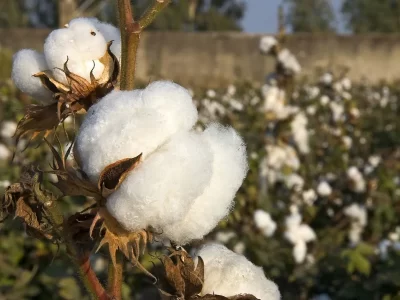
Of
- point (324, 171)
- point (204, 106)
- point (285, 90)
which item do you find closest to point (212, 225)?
point (285, 90)

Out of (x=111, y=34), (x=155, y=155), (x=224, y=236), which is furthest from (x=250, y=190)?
(x=155, y=155)

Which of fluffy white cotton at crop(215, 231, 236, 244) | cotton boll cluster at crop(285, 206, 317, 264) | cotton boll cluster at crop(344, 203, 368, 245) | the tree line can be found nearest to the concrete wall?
cotton boll cluster at crop(344, 203, 368, 245)

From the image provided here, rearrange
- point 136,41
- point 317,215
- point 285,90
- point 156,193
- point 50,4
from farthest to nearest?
point 50,4 → point 285,90 → point 317,215 → point 136,41 → point 156,193

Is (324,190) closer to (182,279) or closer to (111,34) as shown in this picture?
(111,34)

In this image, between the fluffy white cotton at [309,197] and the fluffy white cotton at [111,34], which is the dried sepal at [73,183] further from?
the fluffy white cotton at [309,197]

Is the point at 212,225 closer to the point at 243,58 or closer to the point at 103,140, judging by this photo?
the point at 103,140

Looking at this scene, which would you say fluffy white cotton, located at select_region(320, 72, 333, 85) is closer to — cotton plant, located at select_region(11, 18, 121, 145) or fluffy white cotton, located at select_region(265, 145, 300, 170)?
fluffy white cotton, located at select_region(265, 145, 300, 170)
